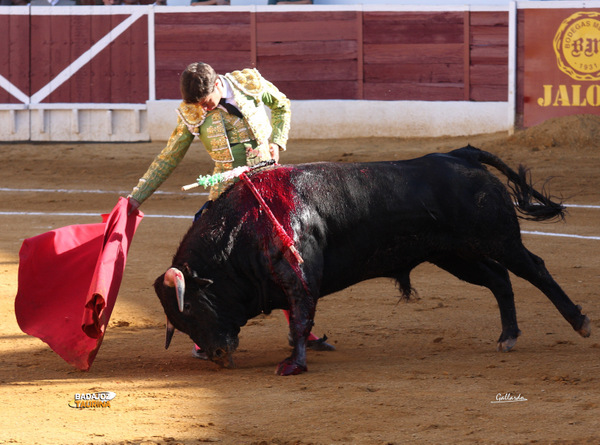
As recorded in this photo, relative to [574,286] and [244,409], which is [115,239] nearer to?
[244,409]

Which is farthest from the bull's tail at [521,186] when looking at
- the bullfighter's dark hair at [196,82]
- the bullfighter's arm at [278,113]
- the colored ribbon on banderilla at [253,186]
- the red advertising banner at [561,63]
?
the red advertising banner at [561,63]

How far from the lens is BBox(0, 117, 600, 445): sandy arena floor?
266cm

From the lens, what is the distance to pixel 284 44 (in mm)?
11062

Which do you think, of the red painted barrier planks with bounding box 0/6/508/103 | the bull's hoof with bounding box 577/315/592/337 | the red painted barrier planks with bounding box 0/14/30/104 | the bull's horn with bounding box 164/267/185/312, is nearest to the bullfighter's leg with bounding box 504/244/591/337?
the bull's hoof with bounding box 577/315/592/337

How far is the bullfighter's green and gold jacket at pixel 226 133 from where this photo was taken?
358 cm

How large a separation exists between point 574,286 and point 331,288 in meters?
1.72

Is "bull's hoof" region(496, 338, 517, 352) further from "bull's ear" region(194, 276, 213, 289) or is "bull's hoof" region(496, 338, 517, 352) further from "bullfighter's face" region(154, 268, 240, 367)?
"bull's ear" region(194, 276, 213, 289)

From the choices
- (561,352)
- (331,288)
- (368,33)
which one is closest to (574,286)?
(561,352)

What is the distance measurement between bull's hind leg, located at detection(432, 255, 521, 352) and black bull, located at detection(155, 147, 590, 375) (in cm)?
4

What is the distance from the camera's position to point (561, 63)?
9953 mm

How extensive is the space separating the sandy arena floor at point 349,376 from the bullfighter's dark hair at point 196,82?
995mm

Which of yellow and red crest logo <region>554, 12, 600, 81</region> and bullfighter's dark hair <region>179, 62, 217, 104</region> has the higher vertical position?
yellow and red crest logo <region>554, 12, 600, 81</region>

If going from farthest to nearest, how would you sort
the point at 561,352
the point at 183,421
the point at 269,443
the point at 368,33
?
1. the point at 368,33
2. the point at 561,352
3. the point at 183,421
4. the point at 269,443

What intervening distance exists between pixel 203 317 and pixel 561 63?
7460 mm
